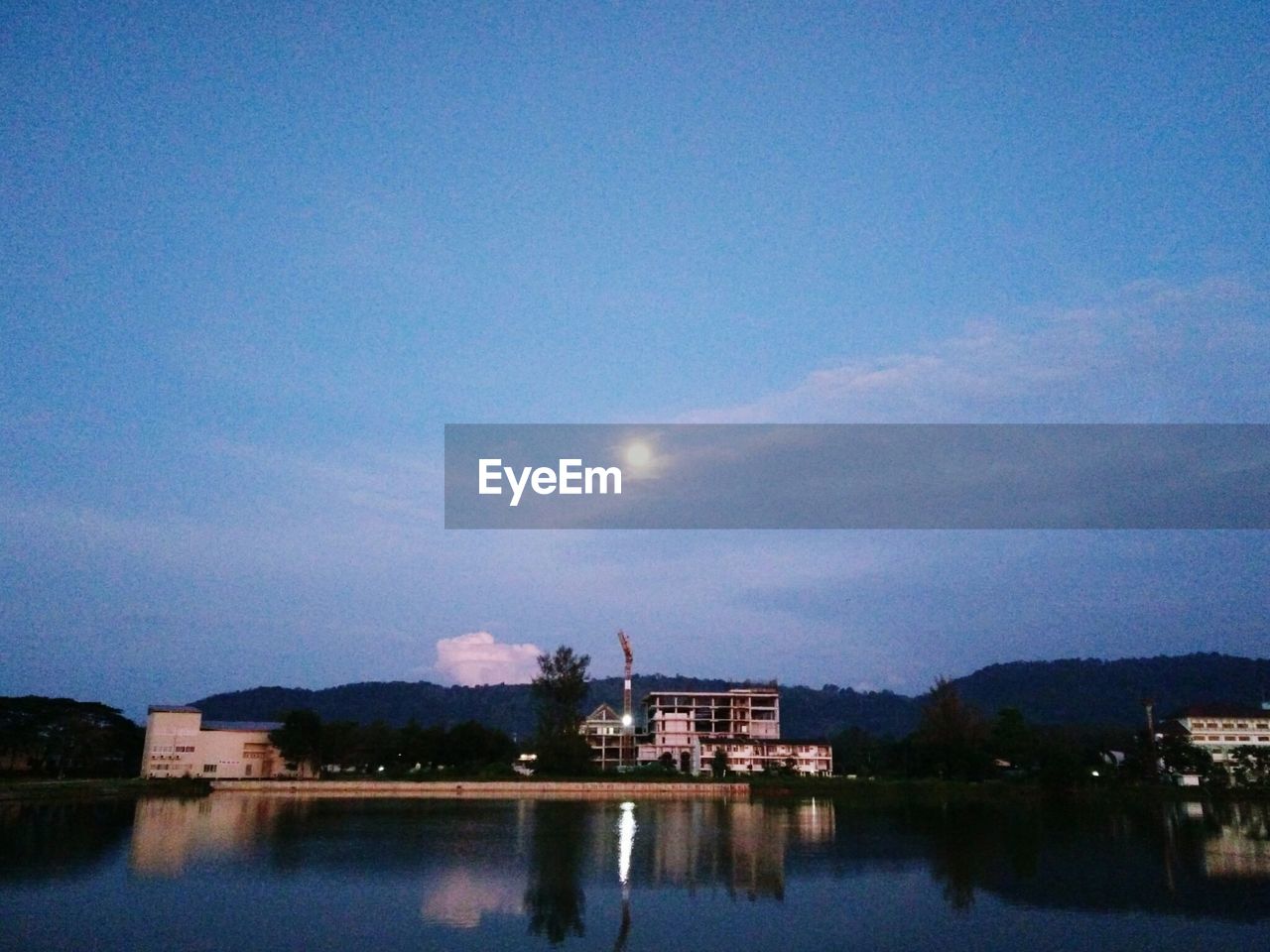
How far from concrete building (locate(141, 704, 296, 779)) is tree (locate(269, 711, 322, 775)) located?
1.37 meters

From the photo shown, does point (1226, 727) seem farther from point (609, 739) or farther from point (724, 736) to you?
point (609, 739)

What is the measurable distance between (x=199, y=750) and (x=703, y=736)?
109 feet

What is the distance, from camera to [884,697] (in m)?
183

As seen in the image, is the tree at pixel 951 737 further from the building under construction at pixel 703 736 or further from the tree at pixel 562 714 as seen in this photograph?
the tree at pixel 562 714

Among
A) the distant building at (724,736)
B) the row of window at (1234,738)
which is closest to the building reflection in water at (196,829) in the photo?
the distant building at (724,736)

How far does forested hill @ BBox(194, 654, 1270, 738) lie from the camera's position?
152750 millimetres

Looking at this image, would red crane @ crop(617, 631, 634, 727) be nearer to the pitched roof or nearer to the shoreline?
the pitched roof

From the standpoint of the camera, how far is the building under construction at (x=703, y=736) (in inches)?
2598

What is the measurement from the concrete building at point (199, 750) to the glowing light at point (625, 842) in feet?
102

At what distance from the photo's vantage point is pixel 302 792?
153 feet

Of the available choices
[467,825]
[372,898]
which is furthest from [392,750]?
[372,898]

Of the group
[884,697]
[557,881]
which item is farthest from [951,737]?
[884,697]

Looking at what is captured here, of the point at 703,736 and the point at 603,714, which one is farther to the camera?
the point at 603,714

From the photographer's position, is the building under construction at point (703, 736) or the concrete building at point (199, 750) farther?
the building under construction at point (703, 736)
